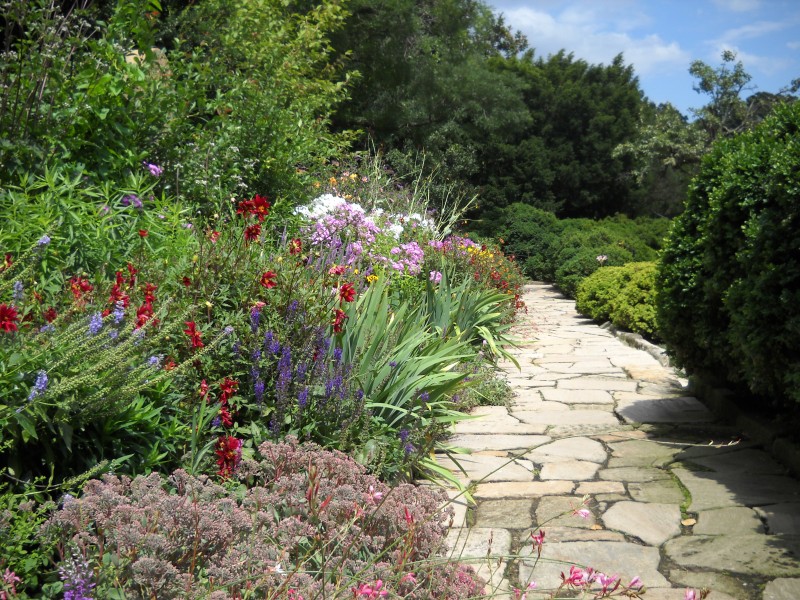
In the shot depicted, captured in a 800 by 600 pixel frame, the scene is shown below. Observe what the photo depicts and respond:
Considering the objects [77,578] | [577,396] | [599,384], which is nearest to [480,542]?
[77,578]

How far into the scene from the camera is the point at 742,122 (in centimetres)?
2648

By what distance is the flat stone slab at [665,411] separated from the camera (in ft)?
18.0

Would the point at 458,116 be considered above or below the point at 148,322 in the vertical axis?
above

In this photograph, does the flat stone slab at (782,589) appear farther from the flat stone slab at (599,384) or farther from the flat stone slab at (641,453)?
the flat stone slab at (599,384)

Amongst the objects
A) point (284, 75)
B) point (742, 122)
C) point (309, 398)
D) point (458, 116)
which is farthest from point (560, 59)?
point (309, 398)

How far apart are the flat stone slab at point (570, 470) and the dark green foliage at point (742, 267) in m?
1.10

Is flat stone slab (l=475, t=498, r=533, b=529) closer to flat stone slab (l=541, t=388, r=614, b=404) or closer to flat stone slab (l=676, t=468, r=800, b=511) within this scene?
flat stone slab (l=676, t=468, r=800, b=511)

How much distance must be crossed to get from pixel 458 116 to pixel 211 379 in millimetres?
16947

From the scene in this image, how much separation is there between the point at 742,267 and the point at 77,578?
4332 mm

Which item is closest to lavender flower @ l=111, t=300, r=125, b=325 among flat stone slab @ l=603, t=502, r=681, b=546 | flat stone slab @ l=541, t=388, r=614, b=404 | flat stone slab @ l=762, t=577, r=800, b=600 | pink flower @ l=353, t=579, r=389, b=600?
pink flower @ l=353, t=579, r=389, b=600

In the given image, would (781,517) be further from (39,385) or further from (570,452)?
(39,385)

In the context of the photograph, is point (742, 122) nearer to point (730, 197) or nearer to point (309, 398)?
point (730, 197)

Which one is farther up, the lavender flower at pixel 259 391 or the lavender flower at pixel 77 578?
the lavender flower at pixel 259 391

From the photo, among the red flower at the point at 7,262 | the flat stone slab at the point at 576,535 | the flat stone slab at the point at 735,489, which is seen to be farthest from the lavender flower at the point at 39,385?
the flat stone slab at the point at 735,489
